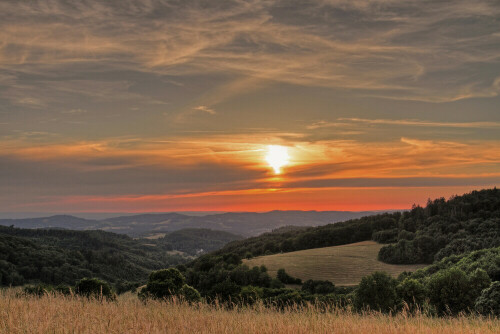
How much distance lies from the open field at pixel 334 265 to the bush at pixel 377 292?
192 ft

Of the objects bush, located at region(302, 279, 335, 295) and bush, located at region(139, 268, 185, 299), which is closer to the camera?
bush, located at region(139, 268, 185, 299)

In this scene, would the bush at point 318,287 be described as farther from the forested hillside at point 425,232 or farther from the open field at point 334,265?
the forested hillside at point 425,232

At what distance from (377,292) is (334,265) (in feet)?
247

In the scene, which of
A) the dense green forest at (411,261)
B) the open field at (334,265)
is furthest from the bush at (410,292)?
the open field at (334,265)

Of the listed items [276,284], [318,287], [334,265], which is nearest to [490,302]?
[318,287]

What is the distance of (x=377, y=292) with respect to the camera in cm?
3762

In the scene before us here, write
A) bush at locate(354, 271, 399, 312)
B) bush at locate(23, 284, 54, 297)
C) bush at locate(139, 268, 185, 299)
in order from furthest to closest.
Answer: bush at locate(139, 268, 185, 299), bush at locate(354, 271, 399, 312), bush at locate(23, 284, 54, 297)

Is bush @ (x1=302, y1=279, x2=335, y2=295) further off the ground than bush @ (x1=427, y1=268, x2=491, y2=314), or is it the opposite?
bush @ (x1=427, y1=268, x2=491, y2=314)

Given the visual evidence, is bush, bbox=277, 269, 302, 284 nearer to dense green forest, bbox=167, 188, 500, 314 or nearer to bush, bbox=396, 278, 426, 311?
dense green forest, bbox=167, 188, 500, 314

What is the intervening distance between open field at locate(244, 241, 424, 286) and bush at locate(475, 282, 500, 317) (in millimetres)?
67252

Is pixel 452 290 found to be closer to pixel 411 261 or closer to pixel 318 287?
pixel 318 287

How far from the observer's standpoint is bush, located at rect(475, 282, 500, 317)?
27672 mm

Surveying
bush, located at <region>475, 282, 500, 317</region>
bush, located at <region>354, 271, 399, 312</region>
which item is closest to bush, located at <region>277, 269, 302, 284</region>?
bush, located at <region>354, 271, 399, 312</region>

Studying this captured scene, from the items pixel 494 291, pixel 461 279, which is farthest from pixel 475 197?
pixel 494 291
